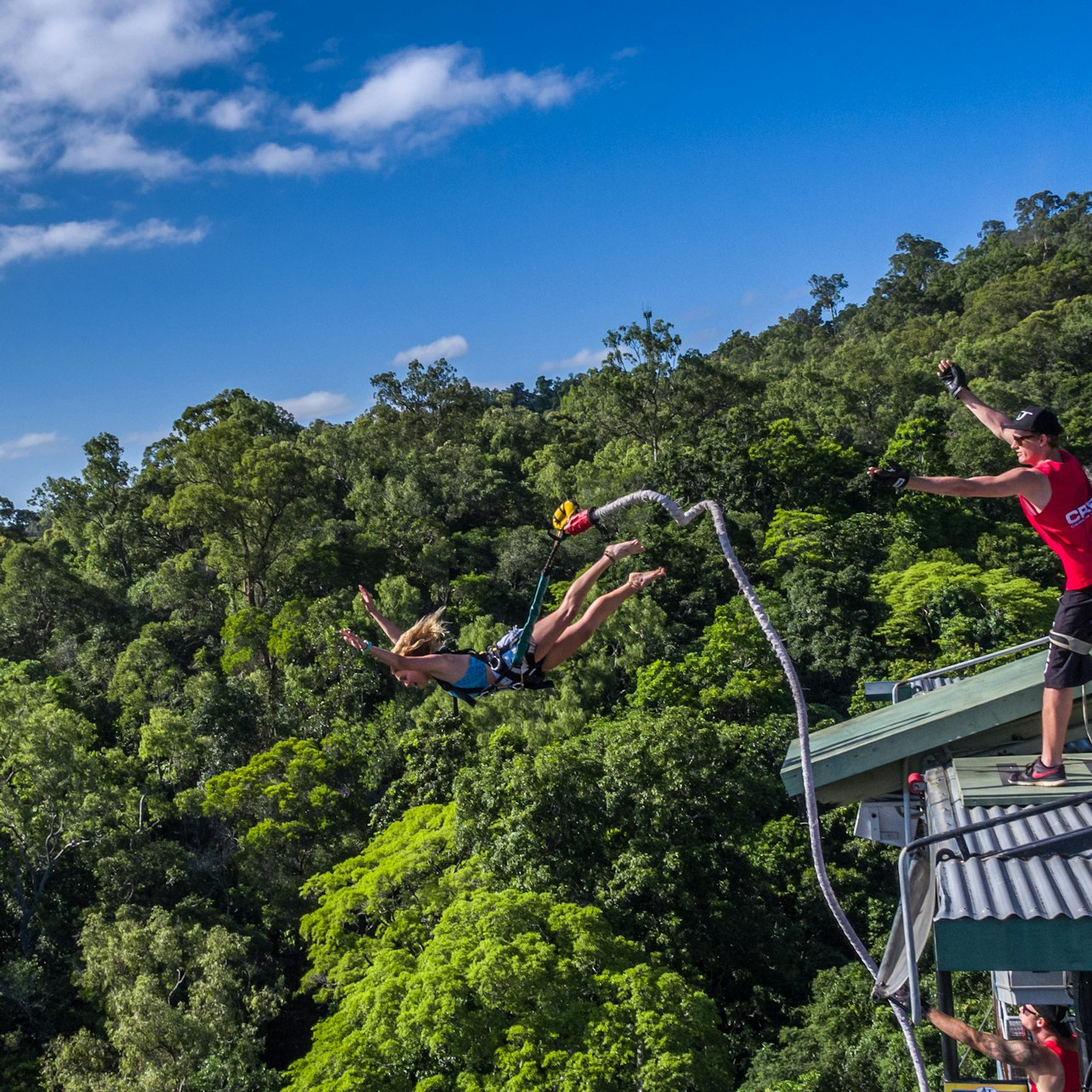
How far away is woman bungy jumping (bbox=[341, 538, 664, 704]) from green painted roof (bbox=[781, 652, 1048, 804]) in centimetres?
130

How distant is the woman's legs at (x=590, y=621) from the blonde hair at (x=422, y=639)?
61cm

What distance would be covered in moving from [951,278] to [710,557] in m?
50.0

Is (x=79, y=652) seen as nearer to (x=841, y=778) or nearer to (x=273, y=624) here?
(x=273, y=624)

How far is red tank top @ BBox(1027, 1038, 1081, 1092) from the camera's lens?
3.62 metres

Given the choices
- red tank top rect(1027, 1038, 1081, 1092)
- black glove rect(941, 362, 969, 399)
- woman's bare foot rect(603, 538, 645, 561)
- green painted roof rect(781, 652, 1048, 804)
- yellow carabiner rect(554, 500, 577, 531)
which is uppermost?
black glove rect(941, 362, 969, 399)

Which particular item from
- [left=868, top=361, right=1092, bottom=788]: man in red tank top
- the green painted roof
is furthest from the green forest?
[left=868, top=361, right=1092, bottom=788]: man in red tank top

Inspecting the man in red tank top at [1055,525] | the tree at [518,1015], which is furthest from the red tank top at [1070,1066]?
the tree at [518,1015]

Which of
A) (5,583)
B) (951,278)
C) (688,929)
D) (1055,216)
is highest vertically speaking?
(1055,216)

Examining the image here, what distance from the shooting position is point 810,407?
3988 centimetres

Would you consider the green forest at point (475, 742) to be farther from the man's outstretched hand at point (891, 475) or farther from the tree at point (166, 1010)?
the man's outstretched hand at point (891, 475)

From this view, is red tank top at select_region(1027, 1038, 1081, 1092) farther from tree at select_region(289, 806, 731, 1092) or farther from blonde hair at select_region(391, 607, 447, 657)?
tree at select_region(289, 806, 731, 1092)

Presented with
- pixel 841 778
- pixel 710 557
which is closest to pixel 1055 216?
pixel 710 557

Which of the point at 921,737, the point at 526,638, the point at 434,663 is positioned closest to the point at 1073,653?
the point at 921,737

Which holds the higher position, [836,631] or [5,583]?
[5,583]
